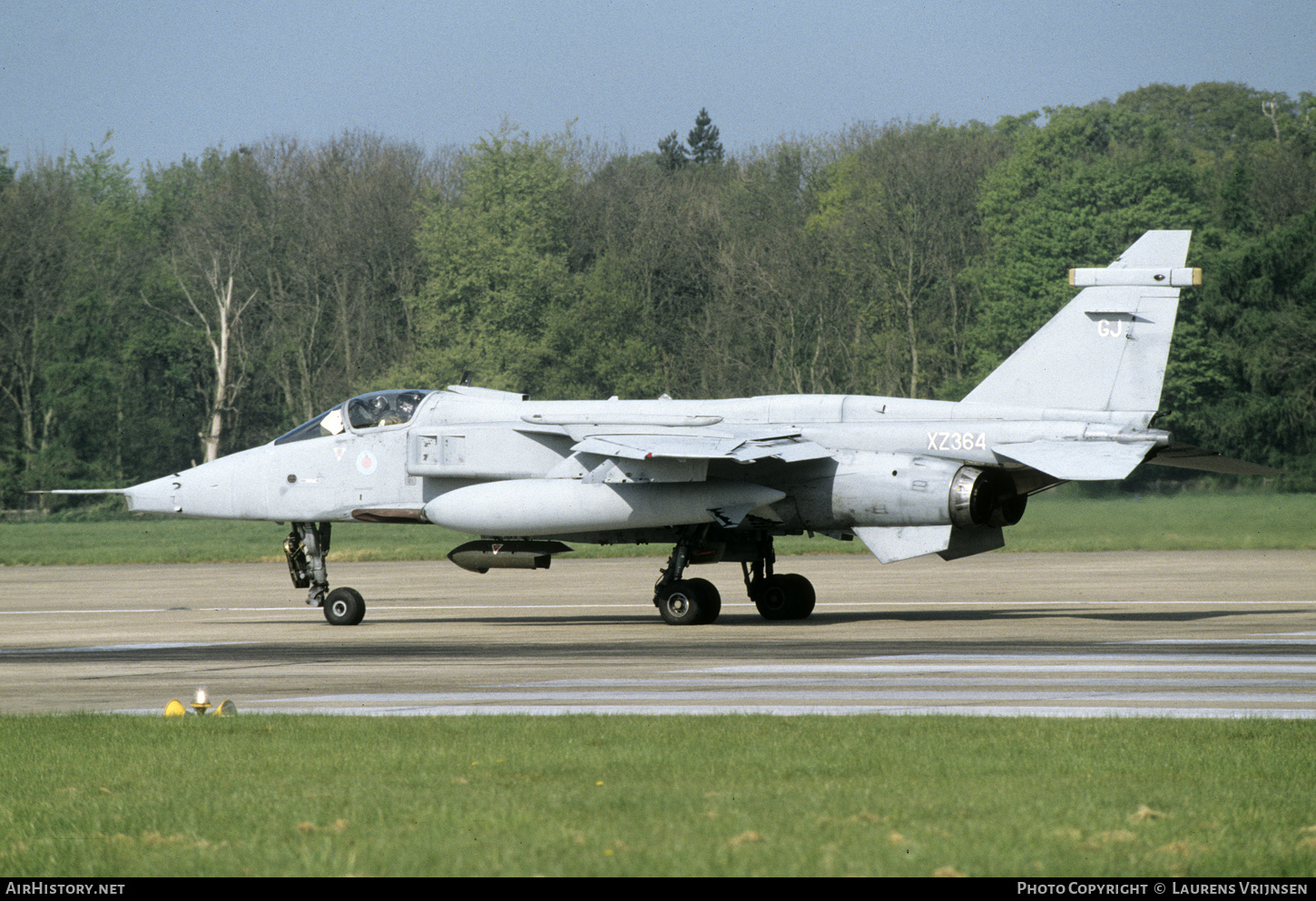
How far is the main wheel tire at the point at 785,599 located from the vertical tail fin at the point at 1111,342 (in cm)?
350

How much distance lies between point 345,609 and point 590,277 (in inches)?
1901

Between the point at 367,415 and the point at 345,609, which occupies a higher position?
the point at 367,415

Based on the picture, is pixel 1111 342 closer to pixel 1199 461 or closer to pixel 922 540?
pixel 1199 461

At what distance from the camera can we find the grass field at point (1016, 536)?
32.2m

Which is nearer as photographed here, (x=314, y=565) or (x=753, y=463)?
(x=753, y=463)

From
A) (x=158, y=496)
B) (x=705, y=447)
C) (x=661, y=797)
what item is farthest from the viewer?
(x=158, y=496)

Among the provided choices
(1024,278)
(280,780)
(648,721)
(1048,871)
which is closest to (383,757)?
(280,780)

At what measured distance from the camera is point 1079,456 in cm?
1773

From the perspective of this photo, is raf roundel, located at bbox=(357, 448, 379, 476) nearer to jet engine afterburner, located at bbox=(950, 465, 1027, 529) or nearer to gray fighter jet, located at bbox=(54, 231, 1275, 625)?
gray fighter jet, located at bbox=(54, 231, 1275, 625)

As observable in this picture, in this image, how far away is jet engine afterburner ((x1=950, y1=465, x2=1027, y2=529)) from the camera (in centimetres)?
A: 1841

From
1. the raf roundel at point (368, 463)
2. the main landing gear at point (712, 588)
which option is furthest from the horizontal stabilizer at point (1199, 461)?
the raf roundel at point (368, 463)

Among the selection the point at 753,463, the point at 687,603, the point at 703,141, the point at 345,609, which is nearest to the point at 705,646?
the point at 687,603

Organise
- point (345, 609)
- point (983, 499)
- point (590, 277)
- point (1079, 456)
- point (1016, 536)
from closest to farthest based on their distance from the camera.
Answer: point (1079, 456) → point (983, 499) → point (345, 609) → point (1016, 536) → point (590, 277)

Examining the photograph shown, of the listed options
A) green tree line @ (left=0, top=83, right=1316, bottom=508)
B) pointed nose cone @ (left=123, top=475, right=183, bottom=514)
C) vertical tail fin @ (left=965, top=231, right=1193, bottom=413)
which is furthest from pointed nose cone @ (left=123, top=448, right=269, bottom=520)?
green tree line @ (left=0, top=83, right=1316, bottom=508)
